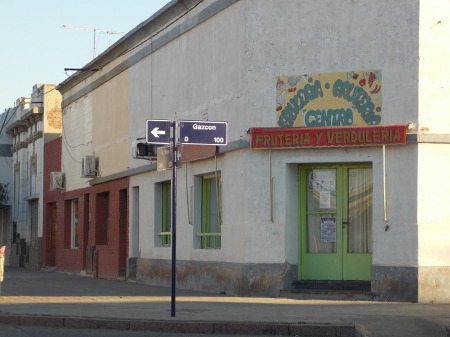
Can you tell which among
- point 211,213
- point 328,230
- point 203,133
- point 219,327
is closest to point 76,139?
point 211,213

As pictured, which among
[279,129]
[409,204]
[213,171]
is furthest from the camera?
[213,171]

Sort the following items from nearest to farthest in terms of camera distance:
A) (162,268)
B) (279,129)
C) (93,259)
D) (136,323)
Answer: (136,323) → (279,129) → (162,268) → (93,259)

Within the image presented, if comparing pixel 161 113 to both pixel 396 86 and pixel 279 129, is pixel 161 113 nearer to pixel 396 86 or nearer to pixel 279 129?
pixel 279 129

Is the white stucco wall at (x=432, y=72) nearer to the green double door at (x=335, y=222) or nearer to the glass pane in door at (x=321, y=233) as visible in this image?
the green double door at (x=335, y=222)

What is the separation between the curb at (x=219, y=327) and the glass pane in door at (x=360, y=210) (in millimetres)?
6062

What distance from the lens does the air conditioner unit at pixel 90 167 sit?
30906 millimetres

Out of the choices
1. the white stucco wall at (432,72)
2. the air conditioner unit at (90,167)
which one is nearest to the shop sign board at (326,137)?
the white stucco wall at (432,72)

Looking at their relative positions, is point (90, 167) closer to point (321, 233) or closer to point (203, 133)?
point (321, 233)

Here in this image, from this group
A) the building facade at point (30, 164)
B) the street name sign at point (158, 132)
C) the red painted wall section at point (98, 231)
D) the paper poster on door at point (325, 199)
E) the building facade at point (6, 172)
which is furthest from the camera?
the building facade at point (6, 172)

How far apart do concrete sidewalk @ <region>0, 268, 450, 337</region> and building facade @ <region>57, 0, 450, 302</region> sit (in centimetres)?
111

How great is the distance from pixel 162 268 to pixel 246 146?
6.27 metres

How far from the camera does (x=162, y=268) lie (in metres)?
24.5

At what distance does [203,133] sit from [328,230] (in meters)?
5.67

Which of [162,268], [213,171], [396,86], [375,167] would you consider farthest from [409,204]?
[162,268]
